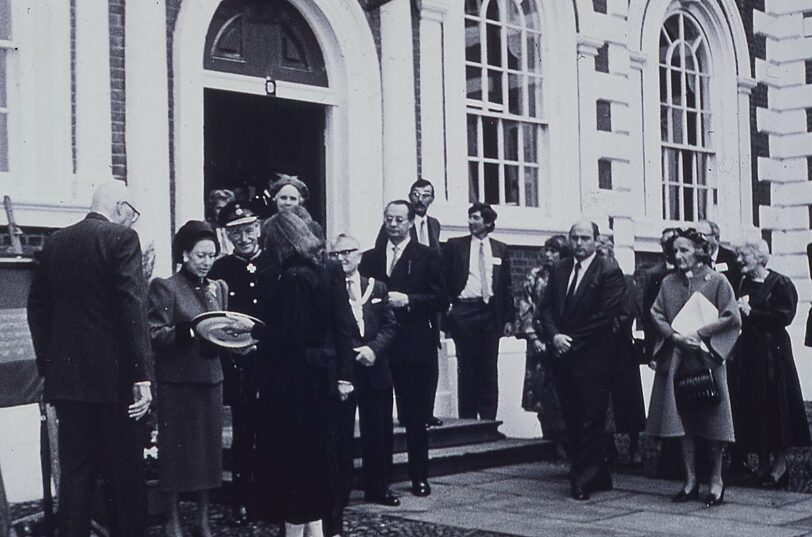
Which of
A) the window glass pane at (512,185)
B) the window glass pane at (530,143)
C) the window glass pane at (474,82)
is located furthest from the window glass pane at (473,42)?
the window glass pane at (512,185)

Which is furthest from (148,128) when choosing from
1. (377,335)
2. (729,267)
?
(729,267)

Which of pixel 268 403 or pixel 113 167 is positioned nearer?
pixel 268 403

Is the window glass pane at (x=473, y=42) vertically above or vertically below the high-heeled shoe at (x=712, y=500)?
above

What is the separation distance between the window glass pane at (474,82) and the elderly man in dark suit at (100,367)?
6979 mm

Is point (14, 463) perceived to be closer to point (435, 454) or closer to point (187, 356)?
point (187, 356)

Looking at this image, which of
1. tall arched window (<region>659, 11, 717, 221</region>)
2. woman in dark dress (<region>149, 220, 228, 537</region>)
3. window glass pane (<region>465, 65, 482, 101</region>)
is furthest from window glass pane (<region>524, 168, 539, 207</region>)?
woman in dark dress (<region>149, 220, 228, 537</region>)

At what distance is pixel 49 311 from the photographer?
20.6ft

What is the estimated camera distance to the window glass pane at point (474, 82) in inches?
500

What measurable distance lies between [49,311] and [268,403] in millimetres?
1203

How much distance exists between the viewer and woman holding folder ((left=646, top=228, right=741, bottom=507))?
866 centimetres

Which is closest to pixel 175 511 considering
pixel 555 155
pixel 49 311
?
pixel 49 311

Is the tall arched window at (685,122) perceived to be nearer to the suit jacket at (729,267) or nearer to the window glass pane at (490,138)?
the window glass pane at (490,138)

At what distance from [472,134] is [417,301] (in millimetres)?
4437

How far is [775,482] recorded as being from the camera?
31.2 feet
